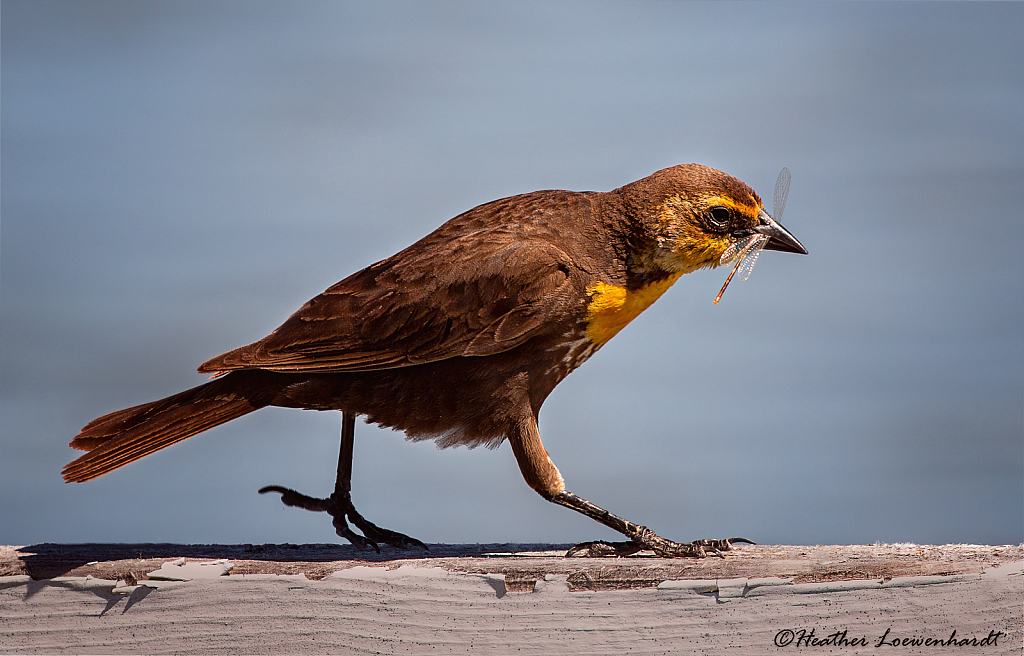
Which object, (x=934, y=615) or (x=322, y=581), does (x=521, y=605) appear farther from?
(x=934, y=615)

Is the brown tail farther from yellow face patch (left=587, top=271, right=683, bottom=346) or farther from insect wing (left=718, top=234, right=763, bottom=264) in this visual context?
insect wing (left=718, top=234, right=763, bottom=264)

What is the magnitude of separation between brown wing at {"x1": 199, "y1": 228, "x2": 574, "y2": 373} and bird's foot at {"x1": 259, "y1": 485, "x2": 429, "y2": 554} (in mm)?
683

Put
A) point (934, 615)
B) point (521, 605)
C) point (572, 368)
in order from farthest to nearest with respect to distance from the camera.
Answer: point (572, 368) → point (521, 605) → point (934, 615)

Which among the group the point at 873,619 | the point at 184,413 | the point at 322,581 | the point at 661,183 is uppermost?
the point at 661,183

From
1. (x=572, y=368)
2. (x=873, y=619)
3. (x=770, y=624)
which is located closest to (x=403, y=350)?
(x=572, y=368)

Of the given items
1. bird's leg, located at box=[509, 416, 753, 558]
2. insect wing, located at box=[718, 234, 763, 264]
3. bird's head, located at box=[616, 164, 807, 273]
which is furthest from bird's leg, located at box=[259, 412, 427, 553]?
insect wing, located at box=[718, 234, 763, 264]

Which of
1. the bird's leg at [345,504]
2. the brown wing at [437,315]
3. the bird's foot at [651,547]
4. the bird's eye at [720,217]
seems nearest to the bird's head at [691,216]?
the bird's eye at [720,217]

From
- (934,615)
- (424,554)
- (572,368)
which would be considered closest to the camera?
(934,615)

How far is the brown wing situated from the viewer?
3.23 metres

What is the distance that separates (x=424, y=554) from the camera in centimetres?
320

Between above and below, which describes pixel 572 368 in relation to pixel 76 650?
above

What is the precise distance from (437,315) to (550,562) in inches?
35.6

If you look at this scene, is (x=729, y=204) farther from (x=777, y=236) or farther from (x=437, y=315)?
(x=437, y=315)

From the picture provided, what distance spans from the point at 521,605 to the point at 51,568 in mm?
1354
